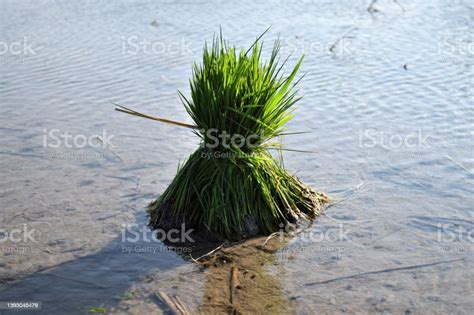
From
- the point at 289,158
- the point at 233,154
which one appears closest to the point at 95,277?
the point at 233,154

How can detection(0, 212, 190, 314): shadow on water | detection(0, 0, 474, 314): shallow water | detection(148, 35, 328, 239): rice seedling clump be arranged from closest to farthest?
detection(0, 212, 190, 314): shadow on water, detection(0, 0, 474, 314): shallow water, detection(148, 35, 328, 239): rice seedling clump

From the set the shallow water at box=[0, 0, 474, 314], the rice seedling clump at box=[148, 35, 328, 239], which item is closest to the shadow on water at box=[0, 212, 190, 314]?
the shallow water at box=[0, 0, 474, 314]

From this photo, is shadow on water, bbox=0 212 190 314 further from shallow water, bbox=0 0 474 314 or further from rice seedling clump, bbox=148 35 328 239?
rice seedling clump, bbox=148 35 328 239

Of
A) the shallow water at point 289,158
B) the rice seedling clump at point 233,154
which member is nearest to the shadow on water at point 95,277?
the shallow water at point 289,158

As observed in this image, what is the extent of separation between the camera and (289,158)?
A: 25.8 ft

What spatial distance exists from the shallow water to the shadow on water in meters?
0.02

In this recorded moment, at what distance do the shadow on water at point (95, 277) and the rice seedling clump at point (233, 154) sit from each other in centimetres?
42

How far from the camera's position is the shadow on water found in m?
5.07

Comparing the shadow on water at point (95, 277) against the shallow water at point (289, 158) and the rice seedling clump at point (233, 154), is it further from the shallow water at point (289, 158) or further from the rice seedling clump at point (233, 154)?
the rice seedling clump at point (233, 154)

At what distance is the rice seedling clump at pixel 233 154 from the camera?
19.1ft

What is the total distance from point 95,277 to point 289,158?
10.4 feet

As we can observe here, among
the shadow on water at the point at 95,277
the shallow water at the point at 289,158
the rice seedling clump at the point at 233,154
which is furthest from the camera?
the rice seedling clump at the point at 233,154

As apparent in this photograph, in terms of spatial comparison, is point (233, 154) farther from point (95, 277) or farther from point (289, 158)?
point (289, 158)

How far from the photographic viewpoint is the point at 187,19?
15477 mm
